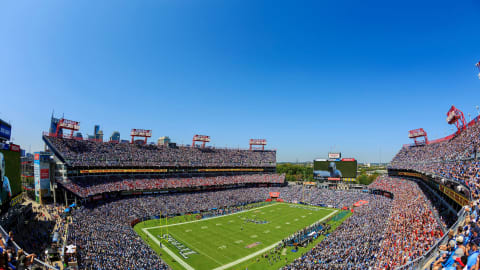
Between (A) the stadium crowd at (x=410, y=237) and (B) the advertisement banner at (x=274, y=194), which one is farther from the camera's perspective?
(B) the advertisement banner at (x=274, y=194)

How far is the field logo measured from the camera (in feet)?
105

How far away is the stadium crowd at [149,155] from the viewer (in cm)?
5456

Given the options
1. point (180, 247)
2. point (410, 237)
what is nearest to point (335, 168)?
point (410, 237)

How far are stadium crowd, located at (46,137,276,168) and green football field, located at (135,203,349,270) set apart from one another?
21790 millimetres

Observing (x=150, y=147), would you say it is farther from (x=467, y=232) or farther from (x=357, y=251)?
(x=467, y=232)

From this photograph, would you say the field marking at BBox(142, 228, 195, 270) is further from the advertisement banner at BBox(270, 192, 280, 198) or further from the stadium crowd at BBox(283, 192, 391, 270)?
the advertisement banner at BBox(270, 192, 280, 198)

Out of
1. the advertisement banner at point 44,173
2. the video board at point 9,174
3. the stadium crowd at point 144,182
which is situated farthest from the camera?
the stadium crowd at point 144,182

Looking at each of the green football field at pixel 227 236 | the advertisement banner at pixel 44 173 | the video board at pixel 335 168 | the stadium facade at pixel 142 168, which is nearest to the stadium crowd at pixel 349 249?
the green football field at pixel 227 236

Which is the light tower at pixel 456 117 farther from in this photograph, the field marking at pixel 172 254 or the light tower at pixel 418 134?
the field marking at pixel 172 254

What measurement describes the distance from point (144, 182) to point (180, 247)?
96.4ft

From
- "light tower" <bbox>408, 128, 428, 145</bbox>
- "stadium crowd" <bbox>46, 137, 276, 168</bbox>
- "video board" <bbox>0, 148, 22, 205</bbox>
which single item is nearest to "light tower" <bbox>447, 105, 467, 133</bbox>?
"light tower" <bbox>408, 128, 428, 145</bbox>

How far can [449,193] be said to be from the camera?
72.1ft

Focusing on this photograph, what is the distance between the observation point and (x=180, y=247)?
3391 centimetres

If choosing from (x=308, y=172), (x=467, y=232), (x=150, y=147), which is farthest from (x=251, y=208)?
(x=308, y=172)
